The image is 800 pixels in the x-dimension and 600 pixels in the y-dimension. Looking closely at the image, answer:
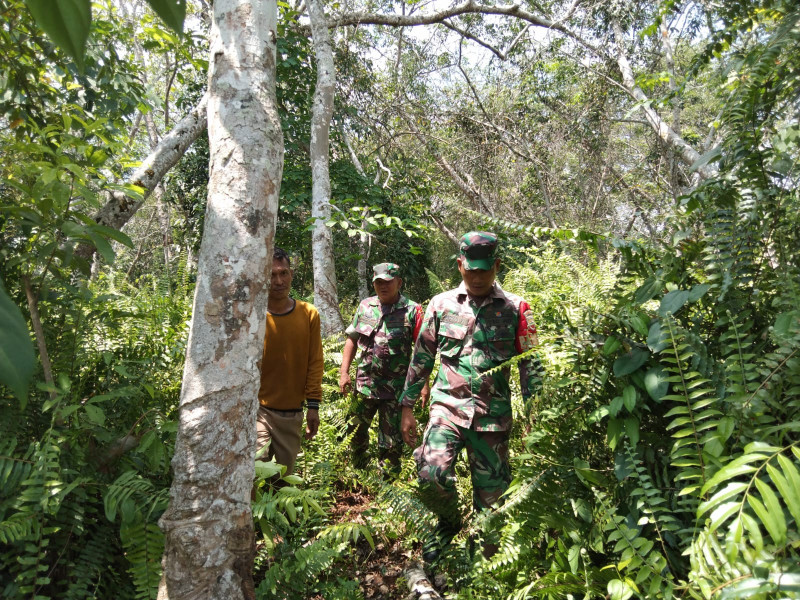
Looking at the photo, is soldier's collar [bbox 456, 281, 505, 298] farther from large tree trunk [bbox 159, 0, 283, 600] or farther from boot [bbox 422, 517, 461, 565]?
large tree trunk [bbox 159, 0, 283, 600]

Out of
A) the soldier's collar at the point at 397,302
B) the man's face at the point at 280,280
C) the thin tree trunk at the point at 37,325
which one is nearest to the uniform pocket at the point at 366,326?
the soldier's collar at the point at 397,302

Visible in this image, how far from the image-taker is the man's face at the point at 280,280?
3627 millimetres

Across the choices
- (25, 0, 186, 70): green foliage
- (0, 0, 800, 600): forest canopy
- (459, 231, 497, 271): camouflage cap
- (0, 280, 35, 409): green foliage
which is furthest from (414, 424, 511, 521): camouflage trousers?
(25, 0, 186, 70): green foliage

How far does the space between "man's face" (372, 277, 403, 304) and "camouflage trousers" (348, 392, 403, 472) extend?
961mm

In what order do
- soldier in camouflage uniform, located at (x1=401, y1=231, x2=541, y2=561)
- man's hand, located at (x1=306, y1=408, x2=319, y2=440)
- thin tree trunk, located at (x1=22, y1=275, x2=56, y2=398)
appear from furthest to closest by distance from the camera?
1. man's hand, located at (x1=306, y1=408, x2=319, y2=440)
2. soldier in camouflage uniform, located at (x1=401, y1=231, x2=541, y2=561)
3. thin tree trunk, located at (x1=22, y1=275, x2=56, y2=398)

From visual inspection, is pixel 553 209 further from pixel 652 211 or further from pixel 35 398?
pixel 35 398

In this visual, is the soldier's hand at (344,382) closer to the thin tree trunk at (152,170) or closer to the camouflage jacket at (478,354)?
the camouflage jacket at (478,354)

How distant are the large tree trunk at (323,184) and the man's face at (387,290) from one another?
1415 mm

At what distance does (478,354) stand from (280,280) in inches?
57.9

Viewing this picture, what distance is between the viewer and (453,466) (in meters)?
3.37

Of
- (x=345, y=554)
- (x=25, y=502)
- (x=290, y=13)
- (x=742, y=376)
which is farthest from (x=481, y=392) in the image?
(x=290, y=13)

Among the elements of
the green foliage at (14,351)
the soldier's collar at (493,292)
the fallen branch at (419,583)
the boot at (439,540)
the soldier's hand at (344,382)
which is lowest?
the fallen branch at (419,583)

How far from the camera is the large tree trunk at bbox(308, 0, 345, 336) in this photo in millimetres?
6191

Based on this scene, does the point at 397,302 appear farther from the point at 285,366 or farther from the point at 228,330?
the point at 228,330
